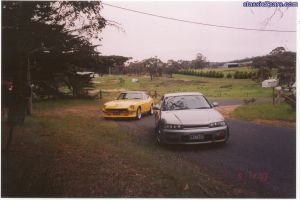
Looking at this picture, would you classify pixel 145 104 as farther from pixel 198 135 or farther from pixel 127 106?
pixel 198 135

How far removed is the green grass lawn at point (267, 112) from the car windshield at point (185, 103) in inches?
129

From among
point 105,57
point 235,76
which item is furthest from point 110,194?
point 105,57

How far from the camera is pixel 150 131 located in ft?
31.9

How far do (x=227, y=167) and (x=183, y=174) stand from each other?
851 millimetres

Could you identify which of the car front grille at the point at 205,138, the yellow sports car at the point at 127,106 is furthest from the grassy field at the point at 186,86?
the car front grille at the point at 205,138

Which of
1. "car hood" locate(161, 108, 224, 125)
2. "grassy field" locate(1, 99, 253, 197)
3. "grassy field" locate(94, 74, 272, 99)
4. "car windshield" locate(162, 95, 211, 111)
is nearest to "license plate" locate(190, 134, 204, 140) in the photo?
"car hood" locate(161, 108, 224, 125)

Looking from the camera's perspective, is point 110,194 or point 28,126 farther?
point 28,126

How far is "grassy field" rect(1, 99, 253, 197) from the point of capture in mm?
4938

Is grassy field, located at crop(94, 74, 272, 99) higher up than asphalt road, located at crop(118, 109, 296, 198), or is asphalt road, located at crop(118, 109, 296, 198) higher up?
grassy field, located at crop(94, 74, 272, 99)

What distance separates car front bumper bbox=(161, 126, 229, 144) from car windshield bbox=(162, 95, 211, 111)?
108cm

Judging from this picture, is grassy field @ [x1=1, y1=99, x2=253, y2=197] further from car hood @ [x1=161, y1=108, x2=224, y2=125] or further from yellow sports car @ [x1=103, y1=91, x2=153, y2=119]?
yellow sports car @ [x1=103, y1=91, x2=153, y2=119]

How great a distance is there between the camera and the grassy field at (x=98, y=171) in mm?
4938

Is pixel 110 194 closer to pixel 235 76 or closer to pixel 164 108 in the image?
pixel 164 108

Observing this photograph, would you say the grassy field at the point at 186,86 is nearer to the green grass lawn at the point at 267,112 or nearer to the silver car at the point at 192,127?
the green grass lawn at the point at 267,112
